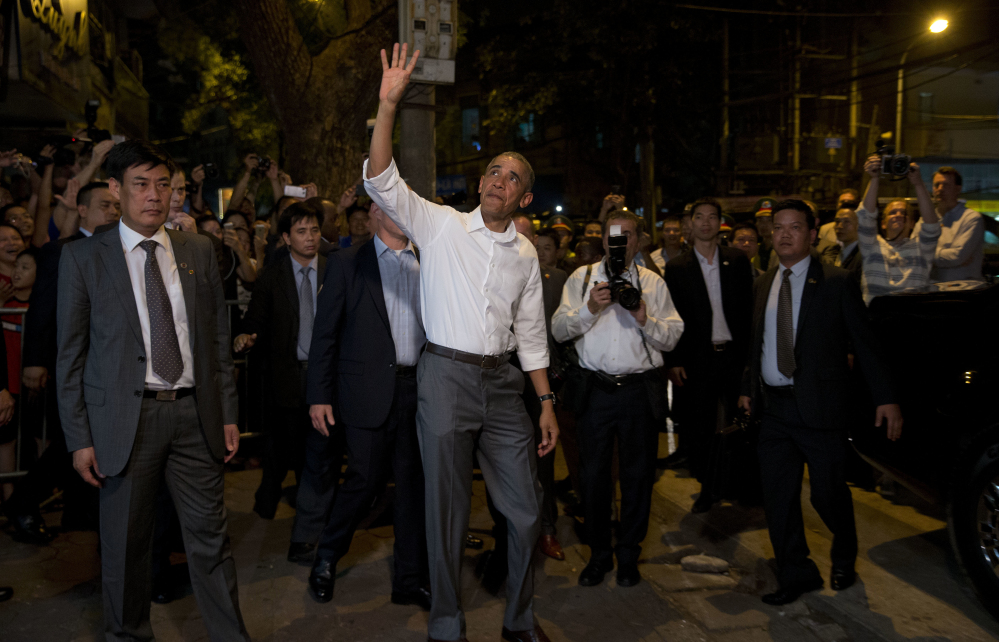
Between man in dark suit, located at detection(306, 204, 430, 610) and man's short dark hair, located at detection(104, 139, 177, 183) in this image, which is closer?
man's short dark hair, located at detection(104, 139, 177, 183)

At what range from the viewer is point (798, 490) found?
4445 mm

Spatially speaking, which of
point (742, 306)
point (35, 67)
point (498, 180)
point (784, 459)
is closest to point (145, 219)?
point (498, 180)

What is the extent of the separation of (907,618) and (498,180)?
10.0 feet

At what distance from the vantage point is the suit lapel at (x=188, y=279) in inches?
135

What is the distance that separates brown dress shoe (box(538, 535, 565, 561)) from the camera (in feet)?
16.3

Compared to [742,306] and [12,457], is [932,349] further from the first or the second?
[12,457]

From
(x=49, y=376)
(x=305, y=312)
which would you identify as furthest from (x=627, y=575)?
(x=49, y=376)

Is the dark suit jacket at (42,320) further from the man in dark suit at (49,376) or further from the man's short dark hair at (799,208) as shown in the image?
the man's short dark hair at (799,208)

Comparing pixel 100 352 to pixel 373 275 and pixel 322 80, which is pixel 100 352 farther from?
pixel 322 80

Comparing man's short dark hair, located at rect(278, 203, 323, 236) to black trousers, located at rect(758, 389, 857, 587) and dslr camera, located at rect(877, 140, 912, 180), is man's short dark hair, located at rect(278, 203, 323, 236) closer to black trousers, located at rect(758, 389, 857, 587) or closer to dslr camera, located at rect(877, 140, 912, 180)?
black trousers, located at rect(758, 389, 857, 587)

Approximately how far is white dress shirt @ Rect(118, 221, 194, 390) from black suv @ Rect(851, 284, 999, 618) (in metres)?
3.79

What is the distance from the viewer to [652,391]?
4676 mm

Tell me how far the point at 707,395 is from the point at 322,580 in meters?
3.24

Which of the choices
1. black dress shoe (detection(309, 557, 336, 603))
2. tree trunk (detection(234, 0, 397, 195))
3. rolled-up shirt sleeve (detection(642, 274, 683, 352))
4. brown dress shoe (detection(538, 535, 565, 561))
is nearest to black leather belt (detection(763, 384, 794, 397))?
rolled-up shirt sleeve (detection(642, 274, 683, 352))
